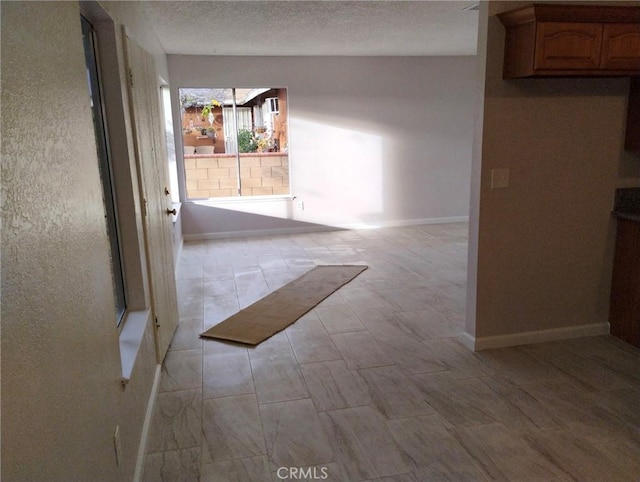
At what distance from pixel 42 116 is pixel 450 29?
4.65 m

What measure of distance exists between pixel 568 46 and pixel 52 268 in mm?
2715

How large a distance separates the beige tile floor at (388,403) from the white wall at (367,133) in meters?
3.08

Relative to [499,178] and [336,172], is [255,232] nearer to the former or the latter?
[336,172]

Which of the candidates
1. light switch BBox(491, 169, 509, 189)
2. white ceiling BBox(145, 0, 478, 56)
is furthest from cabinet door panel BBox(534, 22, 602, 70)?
white ceiling BBox(145, 0, 478, 56)

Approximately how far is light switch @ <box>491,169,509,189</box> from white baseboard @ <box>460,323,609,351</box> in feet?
3.26

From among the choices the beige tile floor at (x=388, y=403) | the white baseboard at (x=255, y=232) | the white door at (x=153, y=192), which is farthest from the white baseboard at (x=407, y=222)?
the white door at (x=153, y=192)

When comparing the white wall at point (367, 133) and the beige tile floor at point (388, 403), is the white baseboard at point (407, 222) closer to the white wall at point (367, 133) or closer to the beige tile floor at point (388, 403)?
the white wall at point (367, 133)

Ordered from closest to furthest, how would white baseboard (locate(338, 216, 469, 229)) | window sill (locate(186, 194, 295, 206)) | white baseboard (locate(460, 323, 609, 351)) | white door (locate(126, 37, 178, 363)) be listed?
white door (locate(126, 37, 178, 363)) → white baseboard (locate(460, 323, 609, 351)) → window sill (locate(186, 194, 295, 206)) → white baseboard (locate(338, 216, 469, 229))

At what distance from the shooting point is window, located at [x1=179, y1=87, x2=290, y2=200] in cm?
653

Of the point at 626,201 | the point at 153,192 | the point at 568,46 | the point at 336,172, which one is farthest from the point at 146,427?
the point at 336,172

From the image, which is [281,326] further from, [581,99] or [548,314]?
[581,99]

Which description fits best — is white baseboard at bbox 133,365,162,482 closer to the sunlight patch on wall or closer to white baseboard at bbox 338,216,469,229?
the sunlight patch on wall

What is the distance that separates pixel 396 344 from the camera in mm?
3305

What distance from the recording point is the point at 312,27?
470 cm
